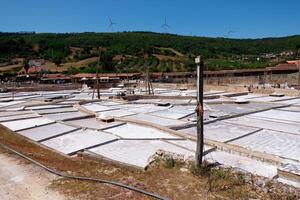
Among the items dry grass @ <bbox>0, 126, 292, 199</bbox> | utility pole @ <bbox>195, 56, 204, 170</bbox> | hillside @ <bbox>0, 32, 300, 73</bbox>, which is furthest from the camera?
hillside @ <bbox>0, 32, 300, 73</bbox>

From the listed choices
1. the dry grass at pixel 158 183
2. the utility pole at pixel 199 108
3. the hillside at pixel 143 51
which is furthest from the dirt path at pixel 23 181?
the hillside at pixel 143 51

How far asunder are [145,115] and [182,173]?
12.6 metres

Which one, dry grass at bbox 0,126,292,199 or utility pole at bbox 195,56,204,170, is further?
utility pole at bbox 195,56,204,170

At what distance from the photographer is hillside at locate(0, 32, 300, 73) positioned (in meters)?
76.6

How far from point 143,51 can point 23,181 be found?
264ft

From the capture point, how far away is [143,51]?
87250 millimetres

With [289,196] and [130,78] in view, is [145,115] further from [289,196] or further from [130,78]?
[130,78]

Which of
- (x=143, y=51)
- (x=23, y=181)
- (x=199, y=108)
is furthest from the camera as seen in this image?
(x=143, y=51)

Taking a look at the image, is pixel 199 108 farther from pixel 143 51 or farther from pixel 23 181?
pixel 143 51

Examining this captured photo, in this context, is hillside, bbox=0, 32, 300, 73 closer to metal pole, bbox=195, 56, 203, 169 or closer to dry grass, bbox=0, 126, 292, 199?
dry grass, bbox=0, 126, 292, 199

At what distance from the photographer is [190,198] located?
23.4 ft

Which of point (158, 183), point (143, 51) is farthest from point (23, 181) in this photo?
point (143, 51)

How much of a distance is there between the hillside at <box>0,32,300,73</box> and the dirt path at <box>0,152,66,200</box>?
54112 mm

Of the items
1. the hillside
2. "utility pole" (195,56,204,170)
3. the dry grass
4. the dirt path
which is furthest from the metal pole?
the hillside
